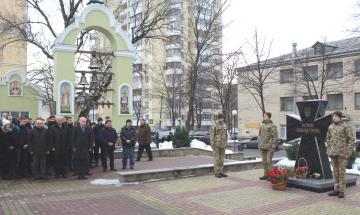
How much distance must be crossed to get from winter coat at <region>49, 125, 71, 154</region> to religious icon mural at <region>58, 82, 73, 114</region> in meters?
5.21

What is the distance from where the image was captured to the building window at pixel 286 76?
44.1m

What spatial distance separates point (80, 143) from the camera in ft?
40.5

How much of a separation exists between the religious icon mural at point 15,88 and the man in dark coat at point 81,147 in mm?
19981

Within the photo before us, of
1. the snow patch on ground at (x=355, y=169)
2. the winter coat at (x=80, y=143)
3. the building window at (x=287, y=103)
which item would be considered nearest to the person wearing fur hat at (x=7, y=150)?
the winter coat at (x=80, y=143)

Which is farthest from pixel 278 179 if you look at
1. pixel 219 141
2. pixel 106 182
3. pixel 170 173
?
pixel 106 182

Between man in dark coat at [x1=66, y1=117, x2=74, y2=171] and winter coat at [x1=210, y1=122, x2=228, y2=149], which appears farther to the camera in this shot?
man in dark coat at [x1=66, y1=117, x2=74, y2=171]

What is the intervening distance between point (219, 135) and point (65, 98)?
8076mm

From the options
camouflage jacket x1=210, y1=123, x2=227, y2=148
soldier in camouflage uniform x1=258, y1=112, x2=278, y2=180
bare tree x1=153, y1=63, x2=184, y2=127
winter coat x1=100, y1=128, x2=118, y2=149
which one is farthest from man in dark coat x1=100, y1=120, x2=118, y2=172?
bare tree x1=153, y1=63, x2=184, y2=127

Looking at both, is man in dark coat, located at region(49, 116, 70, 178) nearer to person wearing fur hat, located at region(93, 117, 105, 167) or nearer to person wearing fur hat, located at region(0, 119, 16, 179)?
person wearing fur hat, located at region(0, 119, 16, 179)

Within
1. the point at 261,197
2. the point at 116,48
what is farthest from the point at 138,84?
the point at 261,197

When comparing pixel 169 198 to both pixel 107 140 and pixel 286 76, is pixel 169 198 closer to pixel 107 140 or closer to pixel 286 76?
pixel 107 140

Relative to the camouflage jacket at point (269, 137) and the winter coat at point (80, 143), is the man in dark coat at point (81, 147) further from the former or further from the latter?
the camouflage jacket at point (269, 137)

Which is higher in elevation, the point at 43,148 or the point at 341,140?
the point at 341,140

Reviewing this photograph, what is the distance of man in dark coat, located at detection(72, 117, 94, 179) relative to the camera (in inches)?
486
